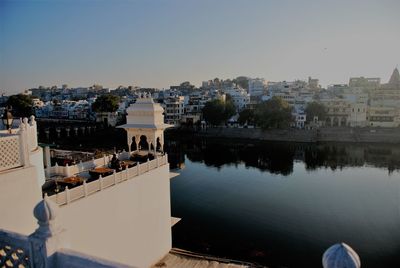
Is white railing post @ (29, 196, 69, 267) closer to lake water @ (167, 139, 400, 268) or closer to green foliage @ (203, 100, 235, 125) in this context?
lake water @ (167, 139, 400, 268)

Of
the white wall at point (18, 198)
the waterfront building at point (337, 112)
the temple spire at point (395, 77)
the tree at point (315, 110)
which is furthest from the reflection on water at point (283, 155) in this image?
the temple spire at point (395, 77)

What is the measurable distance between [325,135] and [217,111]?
16.4 m

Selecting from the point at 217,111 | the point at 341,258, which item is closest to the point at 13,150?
the point at 341,258

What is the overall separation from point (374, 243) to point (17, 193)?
1325 cm

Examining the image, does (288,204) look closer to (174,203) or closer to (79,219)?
(174,203)

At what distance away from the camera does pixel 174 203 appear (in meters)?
16.8

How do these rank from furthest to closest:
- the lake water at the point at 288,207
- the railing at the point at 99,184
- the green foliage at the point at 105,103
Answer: the green foliage at the point at 105,103 → the lake water at the point at 288,207 → the railing at the point at 99,184

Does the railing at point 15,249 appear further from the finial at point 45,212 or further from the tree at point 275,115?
the tree at point 275,115

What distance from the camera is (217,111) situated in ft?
154

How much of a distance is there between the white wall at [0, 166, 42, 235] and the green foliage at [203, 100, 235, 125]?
43142 mm

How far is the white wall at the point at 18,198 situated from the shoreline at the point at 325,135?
40225mm

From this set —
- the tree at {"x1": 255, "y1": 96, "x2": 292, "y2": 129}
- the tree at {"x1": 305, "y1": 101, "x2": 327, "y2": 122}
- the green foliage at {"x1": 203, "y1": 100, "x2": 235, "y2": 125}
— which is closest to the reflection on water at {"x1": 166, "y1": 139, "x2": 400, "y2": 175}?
the tree at {"x1": 255, "y1": 96, "x2": 292, "y2": 129}

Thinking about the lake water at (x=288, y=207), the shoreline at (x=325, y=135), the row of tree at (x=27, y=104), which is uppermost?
the row of tree at (x=27, y=104)

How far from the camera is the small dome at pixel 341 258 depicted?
6.16 ft
